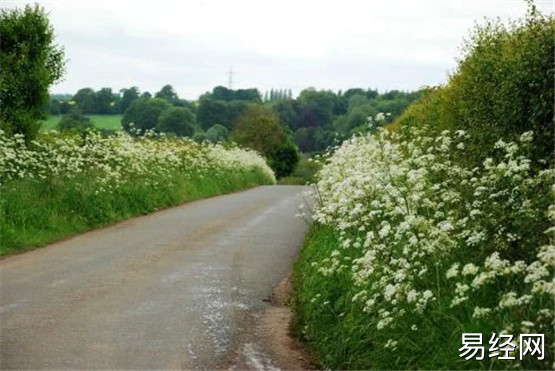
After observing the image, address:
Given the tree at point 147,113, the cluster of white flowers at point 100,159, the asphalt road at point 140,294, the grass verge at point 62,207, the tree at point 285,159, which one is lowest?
the tree at point 285,159

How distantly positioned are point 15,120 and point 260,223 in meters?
7.50

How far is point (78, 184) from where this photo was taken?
16.9m

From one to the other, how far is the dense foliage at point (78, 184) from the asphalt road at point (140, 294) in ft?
2.22

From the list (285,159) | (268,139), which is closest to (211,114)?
(285,159)

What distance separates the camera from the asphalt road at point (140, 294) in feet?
25.6

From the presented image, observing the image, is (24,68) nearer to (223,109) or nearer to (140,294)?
(140,294)

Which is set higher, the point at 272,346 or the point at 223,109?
the point at 223,109

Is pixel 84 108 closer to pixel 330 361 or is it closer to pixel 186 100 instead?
pixel 186 100

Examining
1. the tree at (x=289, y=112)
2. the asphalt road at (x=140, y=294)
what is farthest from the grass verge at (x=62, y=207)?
the tree at (x=289, y=112)

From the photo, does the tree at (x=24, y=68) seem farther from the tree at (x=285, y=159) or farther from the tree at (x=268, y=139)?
the tree at (x=285, y=159)

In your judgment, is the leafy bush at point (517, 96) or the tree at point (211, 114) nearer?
the leafy bush at point (517, 96)

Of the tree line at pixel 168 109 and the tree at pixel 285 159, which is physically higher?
the tree line at pixel 168 109

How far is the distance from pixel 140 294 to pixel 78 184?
7332mm

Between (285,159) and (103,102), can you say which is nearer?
(285,159)
